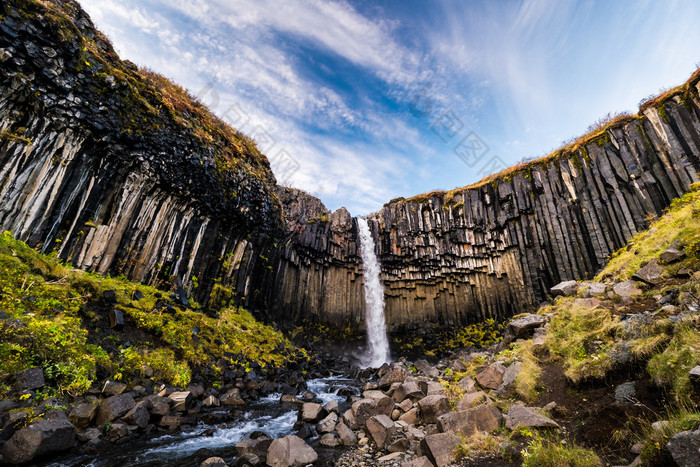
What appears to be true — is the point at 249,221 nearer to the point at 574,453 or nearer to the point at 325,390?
the point at 325,390

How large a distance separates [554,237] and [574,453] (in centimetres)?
1941

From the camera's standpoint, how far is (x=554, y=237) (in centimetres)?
1934

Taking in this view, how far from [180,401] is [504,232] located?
22610 millimetres

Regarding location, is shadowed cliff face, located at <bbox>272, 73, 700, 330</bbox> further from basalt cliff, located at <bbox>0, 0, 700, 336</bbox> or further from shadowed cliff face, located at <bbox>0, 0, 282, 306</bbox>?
shadowed cliff face, located at <bbox>0, 0, 282, 306</bbox>

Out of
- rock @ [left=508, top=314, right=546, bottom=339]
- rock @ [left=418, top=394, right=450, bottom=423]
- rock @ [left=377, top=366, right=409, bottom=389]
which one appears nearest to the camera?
rock @ [left=418, top=394, right=450, bottom=423]

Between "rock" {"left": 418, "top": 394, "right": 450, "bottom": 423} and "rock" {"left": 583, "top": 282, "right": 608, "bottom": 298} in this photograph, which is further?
"rock" {"left": 583, "top": 282, "right": 608, "bottom": 298}

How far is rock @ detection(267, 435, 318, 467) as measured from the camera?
5406mm

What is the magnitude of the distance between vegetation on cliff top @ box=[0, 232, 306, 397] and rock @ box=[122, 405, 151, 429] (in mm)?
1251

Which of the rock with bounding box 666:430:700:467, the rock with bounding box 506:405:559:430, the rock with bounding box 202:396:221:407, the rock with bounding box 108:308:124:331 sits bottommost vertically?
the rock with bounding box 202:396:221:407

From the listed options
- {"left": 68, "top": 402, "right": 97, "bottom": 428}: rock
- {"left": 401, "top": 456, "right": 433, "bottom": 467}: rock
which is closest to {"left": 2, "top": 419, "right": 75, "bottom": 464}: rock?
{"left": 68, "top": 402, "right": 97, "bottom": 428}: rock

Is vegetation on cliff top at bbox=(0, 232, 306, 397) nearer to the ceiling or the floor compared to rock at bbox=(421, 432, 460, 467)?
nearer to the ceiling

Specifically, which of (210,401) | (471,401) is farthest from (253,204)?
(471,401)

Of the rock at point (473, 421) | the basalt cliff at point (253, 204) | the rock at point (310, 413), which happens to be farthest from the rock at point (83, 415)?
the basalt cliff at point (253, 204)

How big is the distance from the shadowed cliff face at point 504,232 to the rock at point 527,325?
11.0 metres
